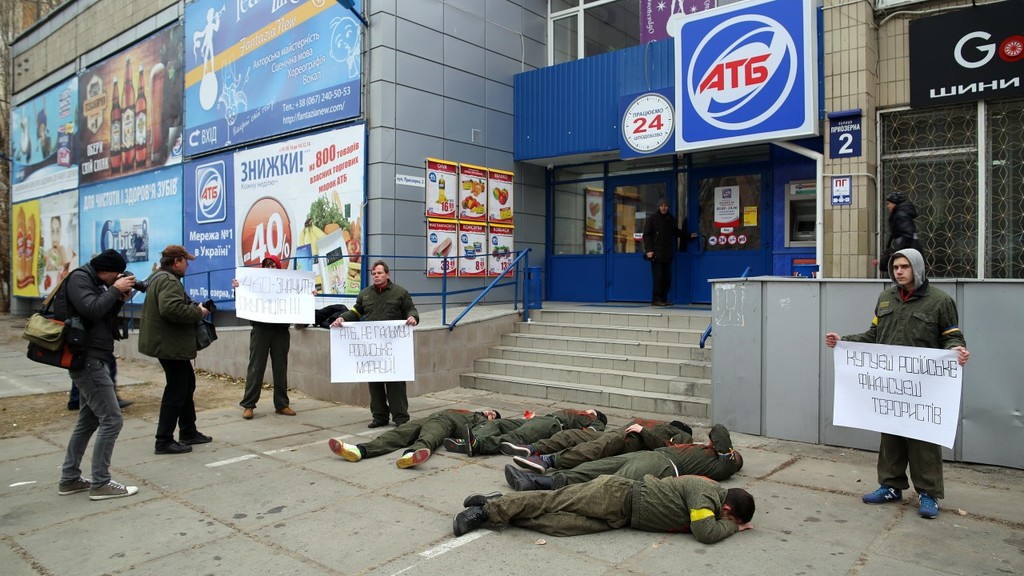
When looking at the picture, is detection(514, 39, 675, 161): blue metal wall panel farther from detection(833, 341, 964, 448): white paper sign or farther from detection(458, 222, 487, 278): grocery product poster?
detection(833, 341, 964, 448): white paper sign

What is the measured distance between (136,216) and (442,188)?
9.98 m

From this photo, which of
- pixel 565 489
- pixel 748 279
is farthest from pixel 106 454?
pixel 748 279

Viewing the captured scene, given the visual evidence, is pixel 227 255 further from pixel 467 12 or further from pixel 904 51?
pixel 904 51

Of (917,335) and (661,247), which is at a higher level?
(661,247)

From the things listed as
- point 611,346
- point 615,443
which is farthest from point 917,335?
Result: point 611,346

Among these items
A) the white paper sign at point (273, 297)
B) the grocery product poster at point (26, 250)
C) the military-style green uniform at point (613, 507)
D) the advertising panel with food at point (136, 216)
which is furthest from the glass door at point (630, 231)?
the grocery product poster at point (26, 250)

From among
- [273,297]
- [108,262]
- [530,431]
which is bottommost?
[530,431]

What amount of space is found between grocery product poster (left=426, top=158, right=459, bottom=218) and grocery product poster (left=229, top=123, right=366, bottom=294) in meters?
1.14

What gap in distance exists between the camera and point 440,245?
38.6ft

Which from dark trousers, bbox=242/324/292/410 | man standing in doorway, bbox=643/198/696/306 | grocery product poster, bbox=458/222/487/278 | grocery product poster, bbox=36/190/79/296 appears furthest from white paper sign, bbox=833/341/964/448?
grocery product poster, bbox=36/190/79/296

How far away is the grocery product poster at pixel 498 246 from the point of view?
1261 centimetres

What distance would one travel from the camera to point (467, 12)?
12320 millimetres

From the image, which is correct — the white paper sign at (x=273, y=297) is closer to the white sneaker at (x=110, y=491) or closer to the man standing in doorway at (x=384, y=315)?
the man standing in doorway at (x=384, y=315)

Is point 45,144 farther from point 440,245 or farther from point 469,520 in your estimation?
point 469,520
